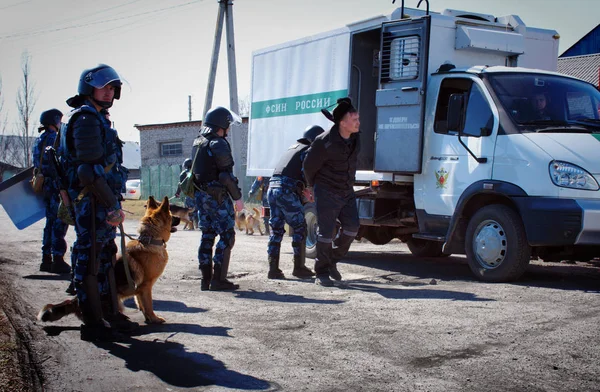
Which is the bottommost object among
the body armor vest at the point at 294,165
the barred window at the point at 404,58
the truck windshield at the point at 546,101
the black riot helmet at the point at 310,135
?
the body armor vest at the point at 294,165

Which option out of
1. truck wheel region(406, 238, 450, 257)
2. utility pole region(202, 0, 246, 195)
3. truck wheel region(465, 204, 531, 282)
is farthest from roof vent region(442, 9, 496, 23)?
utility pole region(202, 0, 246, 195)

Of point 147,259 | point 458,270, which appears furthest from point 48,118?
point 458,270

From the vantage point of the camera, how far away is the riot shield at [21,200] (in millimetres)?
8234

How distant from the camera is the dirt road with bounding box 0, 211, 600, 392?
4.10 m

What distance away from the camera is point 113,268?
217 inches

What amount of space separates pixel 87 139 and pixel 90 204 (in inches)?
21.3

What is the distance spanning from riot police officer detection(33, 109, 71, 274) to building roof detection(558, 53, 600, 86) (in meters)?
25.8

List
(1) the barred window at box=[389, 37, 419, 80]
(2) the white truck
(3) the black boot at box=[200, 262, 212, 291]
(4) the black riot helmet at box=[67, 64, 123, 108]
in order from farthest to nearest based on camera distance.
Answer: (1) the barred window at box=[389, 37, 419, 80] → (3) the black boot at box=[200, 262, 212, 291] → (2) the white truck → (4) the black riot helmet at box=[67, 64, 123, 108]

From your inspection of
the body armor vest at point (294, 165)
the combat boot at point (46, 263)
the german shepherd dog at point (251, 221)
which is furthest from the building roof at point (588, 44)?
the combat boot at point (46, 263)

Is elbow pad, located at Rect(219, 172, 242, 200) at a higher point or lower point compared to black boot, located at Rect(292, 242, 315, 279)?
higher

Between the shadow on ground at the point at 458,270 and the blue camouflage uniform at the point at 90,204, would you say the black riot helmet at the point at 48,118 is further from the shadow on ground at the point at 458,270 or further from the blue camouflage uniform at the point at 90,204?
the shadow on ground at the point at 458,270

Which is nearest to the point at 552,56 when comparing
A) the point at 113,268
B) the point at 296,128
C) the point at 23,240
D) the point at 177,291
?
the point at 296,128

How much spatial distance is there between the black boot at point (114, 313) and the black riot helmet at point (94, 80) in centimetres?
146

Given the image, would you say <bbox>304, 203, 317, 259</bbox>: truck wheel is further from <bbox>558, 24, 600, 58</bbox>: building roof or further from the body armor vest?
<bbox>558, 24, 600, 58</bbox>: building roof
